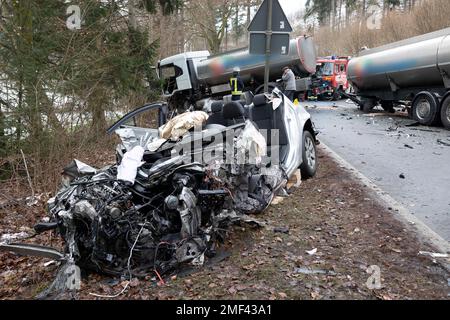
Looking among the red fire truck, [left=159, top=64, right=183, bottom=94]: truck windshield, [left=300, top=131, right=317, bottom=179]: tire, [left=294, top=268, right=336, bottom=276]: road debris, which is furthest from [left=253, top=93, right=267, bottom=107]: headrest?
the red fire truck

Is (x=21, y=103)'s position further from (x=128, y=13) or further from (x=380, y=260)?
(x=380, y=260)

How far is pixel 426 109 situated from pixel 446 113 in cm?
78

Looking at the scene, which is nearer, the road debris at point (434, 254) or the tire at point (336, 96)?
the road debris at point (434, 254)

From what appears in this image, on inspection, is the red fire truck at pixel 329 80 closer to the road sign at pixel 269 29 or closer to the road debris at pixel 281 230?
the road sign at pixel 269 29

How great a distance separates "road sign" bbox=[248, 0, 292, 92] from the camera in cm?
614

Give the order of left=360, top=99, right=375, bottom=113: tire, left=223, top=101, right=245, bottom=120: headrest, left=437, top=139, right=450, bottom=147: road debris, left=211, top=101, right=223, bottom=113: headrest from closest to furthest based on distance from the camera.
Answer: left=223, top=101, right=245, bottom=120: headrest
left=211, top=101, right=223, bottom=113: headrest
left=437, top=139, right=450, bottom=147: road debris
left=360, top=99, right=375, bottom=113: tire

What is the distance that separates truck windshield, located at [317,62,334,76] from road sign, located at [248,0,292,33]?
16.3 m

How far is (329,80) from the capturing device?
854 inches

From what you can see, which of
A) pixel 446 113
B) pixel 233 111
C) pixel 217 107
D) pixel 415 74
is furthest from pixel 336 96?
pixel 233 111

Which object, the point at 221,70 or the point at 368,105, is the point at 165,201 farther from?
the point at 368,105

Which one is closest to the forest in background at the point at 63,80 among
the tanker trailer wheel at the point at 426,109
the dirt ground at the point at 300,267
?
the dirt ground at the point at 300,267

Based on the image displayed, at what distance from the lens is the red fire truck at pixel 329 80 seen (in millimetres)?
21594

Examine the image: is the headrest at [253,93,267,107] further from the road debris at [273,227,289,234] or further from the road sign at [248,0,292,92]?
the road debris at [273,227,289,234]

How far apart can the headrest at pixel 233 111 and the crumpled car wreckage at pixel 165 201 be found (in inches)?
14.4
